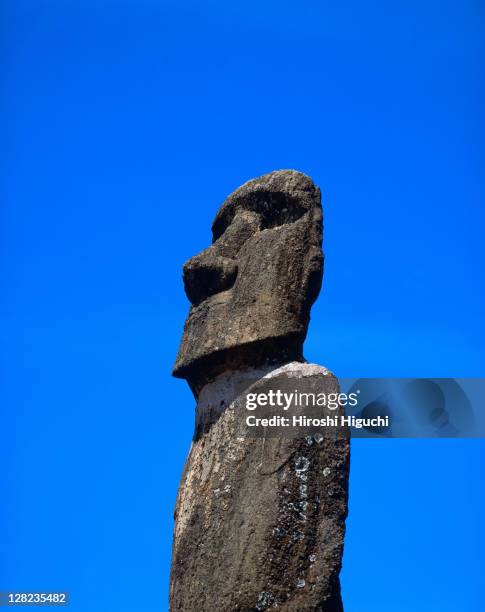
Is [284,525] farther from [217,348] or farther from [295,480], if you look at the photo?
[217,348]

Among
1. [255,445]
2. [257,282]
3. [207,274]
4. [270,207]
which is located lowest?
[255,445]

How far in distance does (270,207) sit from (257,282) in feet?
2.94

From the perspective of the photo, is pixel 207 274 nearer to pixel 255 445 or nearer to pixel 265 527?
pixel 255 445

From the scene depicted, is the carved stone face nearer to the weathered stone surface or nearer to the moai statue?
the moai statue

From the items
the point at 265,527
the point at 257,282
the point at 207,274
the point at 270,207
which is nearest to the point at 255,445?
the point at 265,527

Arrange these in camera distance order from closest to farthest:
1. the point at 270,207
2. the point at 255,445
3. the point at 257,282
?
1. the point at 255,445
2. the point at 257,282
3. the point at 270,207

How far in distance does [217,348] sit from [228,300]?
1.37 feet

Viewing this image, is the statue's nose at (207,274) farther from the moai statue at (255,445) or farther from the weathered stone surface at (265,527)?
the weathered stone surface at (265,527)

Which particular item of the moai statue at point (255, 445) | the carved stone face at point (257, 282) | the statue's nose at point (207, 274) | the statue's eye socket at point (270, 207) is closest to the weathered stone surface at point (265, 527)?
the moai statue at point (255, 445)

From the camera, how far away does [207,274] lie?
25.4 feet

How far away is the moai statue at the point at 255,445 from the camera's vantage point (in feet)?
20.7

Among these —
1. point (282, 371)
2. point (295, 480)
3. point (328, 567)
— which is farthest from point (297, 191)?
point (328, 567)

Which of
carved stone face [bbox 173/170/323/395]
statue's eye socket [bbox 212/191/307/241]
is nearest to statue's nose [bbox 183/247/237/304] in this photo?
carved stone face [bbox 173/170/323/395]

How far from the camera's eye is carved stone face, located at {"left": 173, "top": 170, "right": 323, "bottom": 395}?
7.10 m
